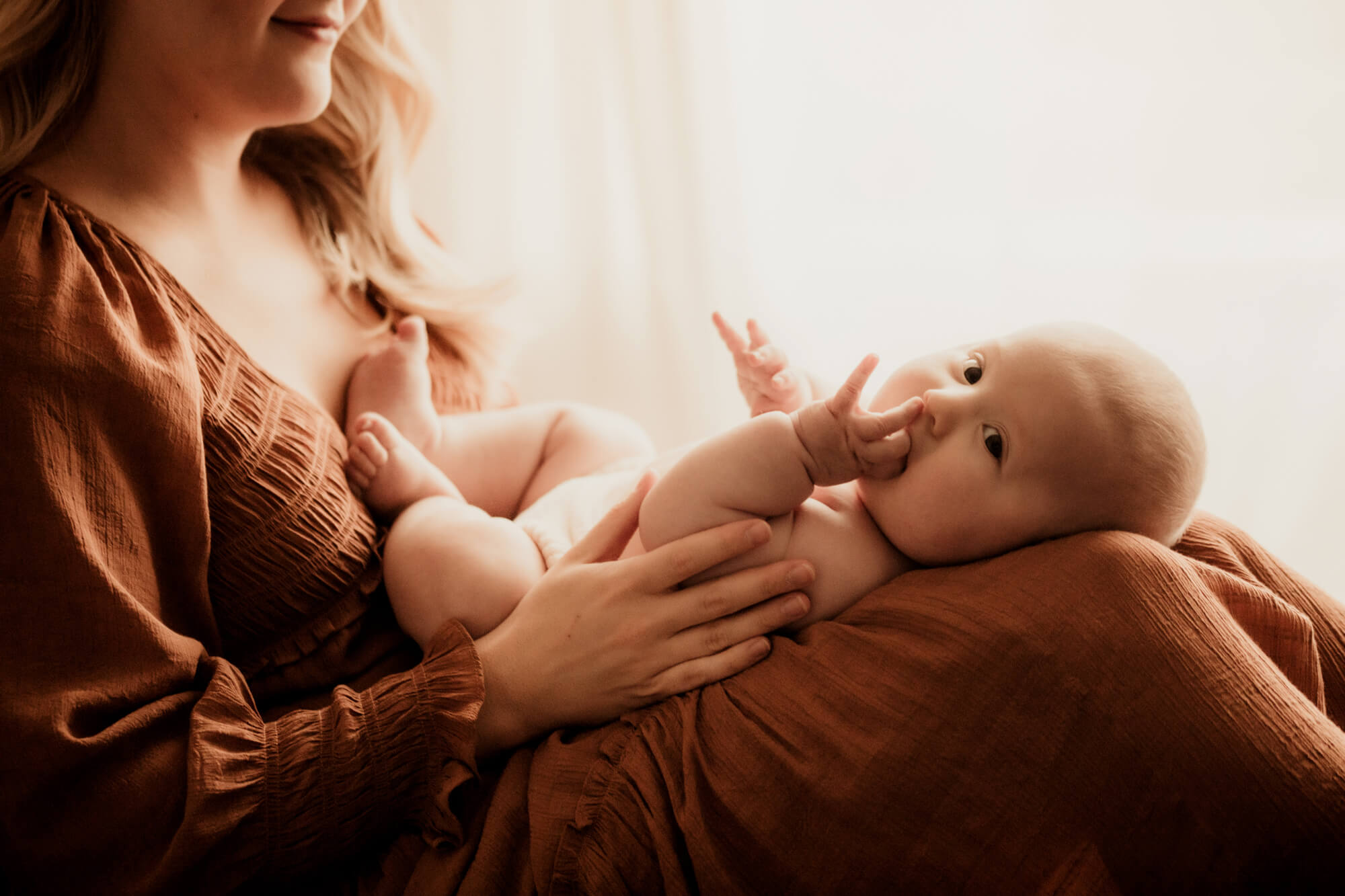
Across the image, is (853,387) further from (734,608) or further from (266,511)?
(266,511)

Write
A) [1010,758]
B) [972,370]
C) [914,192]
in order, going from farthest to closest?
[914,192]
[972,370]
[1010,758]

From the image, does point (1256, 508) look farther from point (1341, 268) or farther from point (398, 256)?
point (398, 256)

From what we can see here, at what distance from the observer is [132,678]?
2.81ft

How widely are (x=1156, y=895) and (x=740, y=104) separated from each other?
1.63 metres

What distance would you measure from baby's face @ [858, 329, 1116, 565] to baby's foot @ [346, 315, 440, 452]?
62cm

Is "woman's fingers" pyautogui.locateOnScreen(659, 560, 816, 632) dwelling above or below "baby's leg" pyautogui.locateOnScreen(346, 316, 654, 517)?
below

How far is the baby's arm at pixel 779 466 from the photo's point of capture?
90 centimetres

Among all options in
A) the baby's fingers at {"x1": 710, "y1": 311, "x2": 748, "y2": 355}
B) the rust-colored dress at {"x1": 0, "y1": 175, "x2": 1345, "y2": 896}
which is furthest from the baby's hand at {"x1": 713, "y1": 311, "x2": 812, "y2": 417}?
the rust-colored dress at {"x1": 0, "y1": 175, "x2": 1345, "y2": 896}

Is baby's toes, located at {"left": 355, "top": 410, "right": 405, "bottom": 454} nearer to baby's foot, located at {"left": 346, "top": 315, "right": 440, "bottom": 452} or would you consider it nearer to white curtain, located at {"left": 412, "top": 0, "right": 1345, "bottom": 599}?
baby's foot, located at {"left": 346, "top": 315, "right": 440, "bottom": 452}

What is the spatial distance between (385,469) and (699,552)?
412mm

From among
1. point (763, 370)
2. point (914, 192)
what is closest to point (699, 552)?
point (763, 370)

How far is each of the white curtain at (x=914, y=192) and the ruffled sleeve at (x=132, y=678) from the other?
0.91 meters

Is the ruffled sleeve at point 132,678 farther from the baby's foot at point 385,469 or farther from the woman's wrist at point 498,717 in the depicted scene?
the baby's foot at point 385,469

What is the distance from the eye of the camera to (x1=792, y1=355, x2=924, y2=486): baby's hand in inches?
35.0
